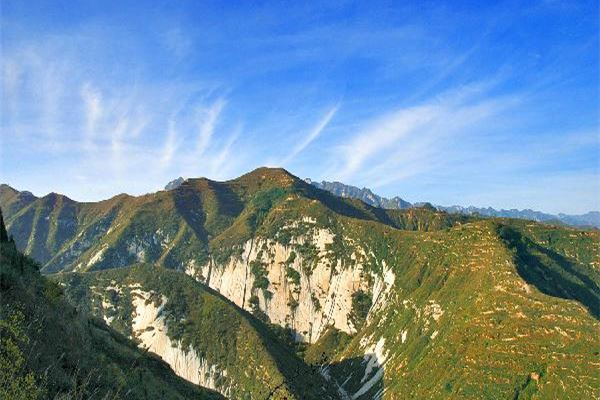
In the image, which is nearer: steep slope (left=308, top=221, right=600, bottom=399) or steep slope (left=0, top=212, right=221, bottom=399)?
steep slope (left=0, top=212, right=221, bottom=399)

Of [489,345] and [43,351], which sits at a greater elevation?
[43,351]

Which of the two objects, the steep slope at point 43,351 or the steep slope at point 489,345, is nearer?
the steep slope at point 43,351

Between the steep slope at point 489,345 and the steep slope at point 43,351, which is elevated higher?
the steep slope at point 43,351

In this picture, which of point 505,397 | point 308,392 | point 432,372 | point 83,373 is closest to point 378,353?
point 432,372

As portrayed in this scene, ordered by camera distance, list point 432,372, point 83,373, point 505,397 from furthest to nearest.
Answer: point 432,372, point 505,397, point 83,373

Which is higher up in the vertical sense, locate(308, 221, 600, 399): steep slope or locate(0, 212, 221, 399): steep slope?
locate(0, 212, 221, 399): steep slope

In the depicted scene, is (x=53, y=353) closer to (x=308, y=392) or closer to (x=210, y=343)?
(x=308, y=392)

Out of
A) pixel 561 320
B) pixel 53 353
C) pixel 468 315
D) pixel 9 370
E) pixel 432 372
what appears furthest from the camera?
pixel 468 315

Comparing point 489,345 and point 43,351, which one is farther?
point 489,345
